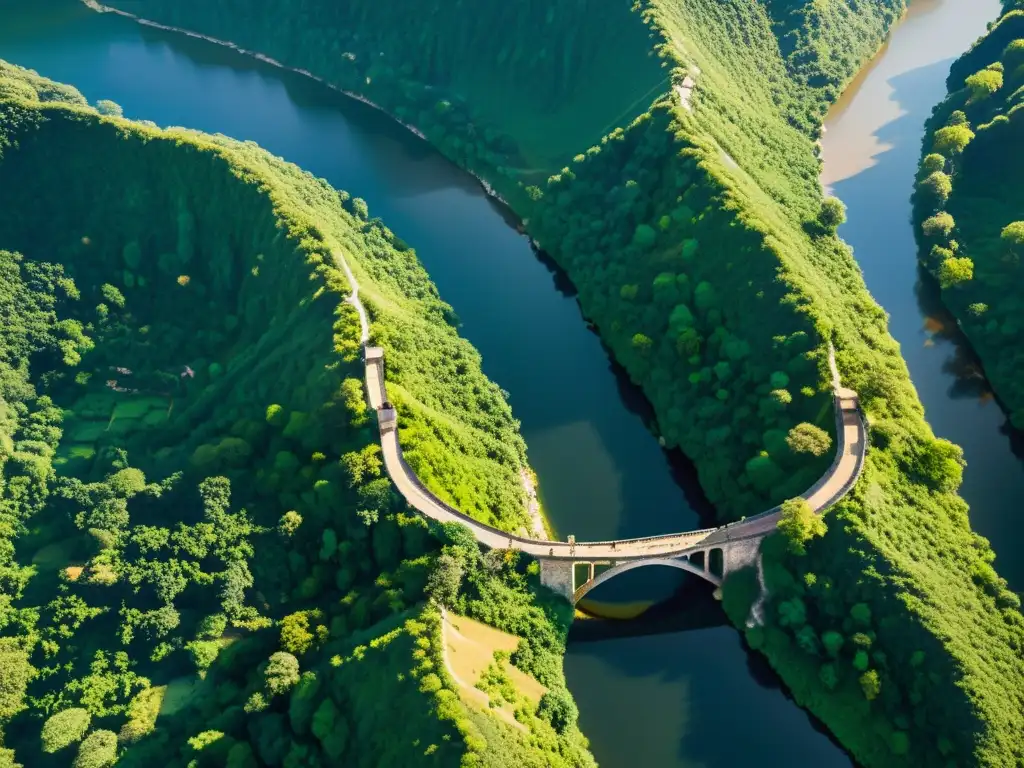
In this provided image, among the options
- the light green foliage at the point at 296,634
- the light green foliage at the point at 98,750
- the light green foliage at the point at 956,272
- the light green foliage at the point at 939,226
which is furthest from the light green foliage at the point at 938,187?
the light green foliage at the point at 98,750

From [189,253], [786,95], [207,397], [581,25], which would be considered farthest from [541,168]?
[207,397]

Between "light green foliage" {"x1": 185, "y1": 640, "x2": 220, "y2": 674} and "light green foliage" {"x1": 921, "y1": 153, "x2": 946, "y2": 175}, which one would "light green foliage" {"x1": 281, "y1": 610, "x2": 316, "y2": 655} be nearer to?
"light green foliage" {"x1": 185, "y1": 640, "x2": 220, "y2": 674}

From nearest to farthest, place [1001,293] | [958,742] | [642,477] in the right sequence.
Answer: [958,742] < [642,477] < [1001,293]

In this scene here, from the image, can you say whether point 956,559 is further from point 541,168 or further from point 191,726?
point 541,168

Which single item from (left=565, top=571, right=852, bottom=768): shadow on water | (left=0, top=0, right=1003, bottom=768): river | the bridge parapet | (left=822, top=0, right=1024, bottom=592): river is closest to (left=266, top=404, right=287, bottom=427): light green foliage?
the bridge parapet

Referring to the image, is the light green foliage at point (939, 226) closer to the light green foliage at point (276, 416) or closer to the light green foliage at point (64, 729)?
the light green foliage at point (276, 416)

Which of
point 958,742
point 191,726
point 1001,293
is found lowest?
point 958,742

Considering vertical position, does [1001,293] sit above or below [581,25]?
below
